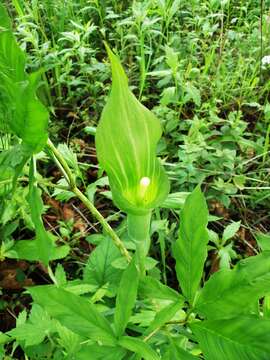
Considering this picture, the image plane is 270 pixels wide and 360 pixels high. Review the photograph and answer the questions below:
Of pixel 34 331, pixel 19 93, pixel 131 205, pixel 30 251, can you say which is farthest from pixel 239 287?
pixel 30 251

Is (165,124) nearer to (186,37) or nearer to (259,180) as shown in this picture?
(259,180)

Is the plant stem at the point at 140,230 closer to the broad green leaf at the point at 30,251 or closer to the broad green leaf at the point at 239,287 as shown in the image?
the broad green leaf at the point at 239,287

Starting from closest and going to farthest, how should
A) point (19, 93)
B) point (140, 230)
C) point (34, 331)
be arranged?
point (19, 93)
point (140, 230)
point (34, 331)

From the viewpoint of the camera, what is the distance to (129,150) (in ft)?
1.97

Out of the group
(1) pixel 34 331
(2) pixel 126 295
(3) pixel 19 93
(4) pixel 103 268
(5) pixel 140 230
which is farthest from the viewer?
(4) pixel 103 268

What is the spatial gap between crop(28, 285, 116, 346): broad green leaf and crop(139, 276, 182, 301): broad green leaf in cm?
7

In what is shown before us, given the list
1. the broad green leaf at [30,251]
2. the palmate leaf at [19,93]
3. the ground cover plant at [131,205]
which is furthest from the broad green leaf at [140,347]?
the broad green leaf at [30,251]

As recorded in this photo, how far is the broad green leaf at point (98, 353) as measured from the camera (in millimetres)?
554

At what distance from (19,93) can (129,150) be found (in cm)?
18

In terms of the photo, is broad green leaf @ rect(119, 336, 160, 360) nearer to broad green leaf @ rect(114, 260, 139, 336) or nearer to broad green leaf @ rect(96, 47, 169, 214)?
broad green leaf @ rect(114, 260, 139, 336)

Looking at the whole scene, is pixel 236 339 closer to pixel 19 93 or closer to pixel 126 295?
pixel 126 295

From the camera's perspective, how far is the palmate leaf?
456 millimetres

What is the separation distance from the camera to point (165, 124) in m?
1.41

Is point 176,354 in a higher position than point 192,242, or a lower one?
lower
